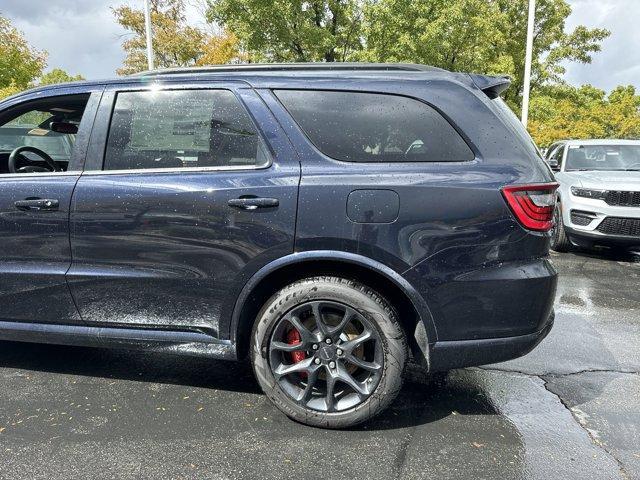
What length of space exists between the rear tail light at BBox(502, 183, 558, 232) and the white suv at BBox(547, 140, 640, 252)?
12.6 feet

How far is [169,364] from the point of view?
3457 mm

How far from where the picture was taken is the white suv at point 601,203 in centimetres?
655

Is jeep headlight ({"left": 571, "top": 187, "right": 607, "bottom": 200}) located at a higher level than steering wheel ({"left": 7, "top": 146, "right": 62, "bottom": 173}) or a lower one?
lower

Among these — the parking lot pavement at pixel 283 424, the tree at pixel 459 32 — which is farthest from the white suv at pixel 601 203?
the tree at pixel 459 32

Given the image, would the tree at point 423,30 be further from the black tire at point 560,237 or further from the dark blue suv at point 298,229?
the dark blue suv at point 298,229

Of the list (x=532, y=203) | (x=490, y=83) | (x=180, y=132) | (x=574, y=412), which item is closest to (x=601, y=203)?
(x=574, y=412)

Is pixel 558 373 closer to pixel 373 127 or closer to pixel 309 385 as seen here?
pixel 309 385

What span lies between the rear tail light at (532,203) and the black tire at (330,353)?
78 cm

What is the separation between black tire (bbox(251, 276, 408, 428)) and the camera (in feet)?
8.33

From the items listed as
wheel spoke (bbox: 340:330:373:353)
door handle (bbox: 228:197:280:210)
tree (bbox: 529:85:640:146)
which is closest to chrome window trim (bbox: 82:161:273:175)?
door handle (bbox: 228:197:280:210)

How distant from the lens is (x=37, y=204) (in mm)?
2832

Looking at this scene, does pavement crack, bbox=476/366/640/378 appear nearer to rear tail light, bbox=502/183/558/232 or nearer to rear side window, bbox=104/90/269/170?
rear tail light, bbox=502/183/558/232

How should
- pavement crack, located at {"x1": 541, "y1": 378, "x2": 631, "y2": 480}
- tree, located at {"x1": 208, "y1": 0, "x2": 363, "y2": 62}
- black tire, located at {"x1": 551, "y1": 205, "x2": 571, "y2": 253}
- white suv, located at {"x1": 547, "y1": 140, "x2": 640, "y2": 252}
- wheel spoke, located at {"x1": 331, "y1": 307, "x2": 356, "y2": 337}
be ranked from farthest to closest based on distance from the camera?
tree, located at {"x1": 208, "y1": 0, "x2": 363, "y2": 62}
black tire, located at {"x1": 551, "y1": 205, "x2": 571, "y2": 253}
white suv, located at {"x1": 547, "y1": 140, "x2": 640, "y2": 252}
wheel spoke, located at {"x1": 331, "y1": 307, "x2": 356, "y2": 337}
pavement crack, located at {"x1": 541, "y1": 378, "x2": 631, "y2": 480}

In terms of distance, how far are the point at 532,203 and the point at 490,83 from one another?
73 cm
